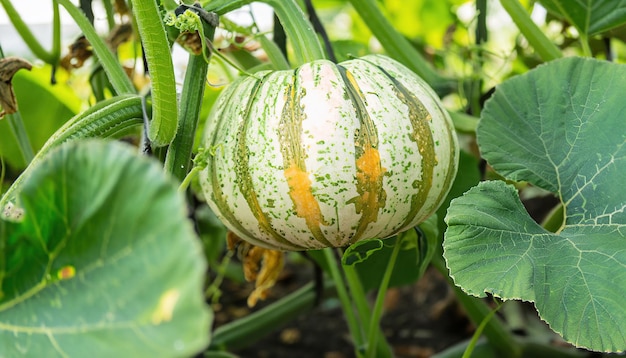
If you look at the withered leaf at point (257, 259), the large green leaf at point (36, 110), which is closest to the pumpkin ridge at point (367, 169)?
the withered leaf at point (257, 259)

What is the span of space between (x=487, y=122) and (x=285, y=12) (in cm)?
29

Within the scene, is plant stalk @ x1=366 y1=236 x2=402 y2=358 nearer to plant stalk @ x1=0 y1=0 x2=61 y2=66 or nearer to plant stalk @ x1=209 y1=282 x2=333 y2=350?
plant stalk @ x1=209 y1=282 x2=333 y2=350

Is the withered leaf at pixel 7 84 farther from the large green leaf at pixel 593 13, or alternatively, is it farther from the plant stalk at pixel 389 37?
the large green leaf at pixel 593 13

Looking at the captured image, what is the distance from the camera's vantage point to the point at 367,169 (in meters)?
0.70

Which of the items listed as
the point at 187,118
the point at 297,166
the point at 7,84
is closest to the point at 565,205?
the point at 297,166

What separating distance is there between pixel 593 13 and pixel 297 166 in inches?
24.2

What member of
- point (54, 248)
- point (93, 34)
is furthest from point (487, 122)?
point (54, 248)

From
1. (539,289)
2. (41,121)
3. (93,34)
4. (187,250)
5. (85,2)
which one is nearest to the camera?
(187,250)

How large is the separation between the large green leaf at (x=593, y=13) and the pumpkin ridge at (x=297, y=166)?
55 cm

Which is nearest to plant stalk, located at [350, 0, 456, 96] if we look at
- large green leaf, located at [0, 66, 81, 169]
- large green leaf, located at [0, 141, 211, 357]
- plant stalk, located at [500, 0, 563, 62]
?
plant stalk, located at [500, 0, 563, 62]

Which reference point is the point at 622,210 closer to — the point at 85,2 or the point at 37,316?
the point at 37,316

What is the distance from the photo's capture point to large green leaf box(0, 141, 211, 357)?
0.35 meters

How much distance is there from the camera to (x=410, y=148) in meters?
0.72

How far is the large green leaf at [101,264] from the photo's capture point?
0.35 m
